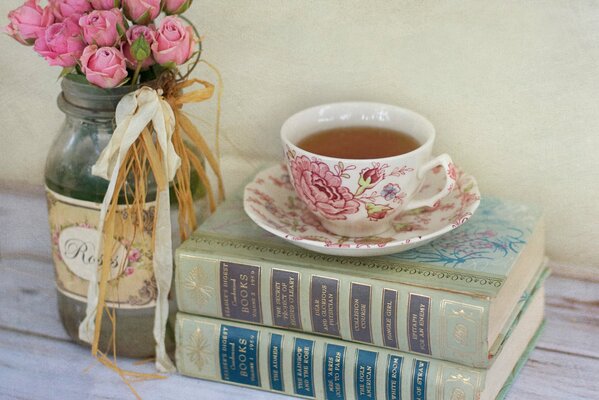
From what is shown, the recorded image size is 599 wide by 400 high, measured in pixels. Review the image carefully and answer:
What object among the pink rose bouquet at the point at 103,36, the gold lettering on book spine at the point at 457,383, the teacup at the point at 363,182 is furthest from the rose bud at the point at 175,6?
the gold lettering on book spine at the point at 457,383

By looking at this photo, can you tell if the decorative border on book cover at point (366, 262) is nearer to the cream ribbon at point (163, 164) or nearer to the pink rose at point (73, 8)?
the cream ribbon at point (163, 164)

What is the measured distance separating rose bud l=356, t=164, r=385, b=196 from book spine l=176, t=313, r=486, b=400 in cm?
14

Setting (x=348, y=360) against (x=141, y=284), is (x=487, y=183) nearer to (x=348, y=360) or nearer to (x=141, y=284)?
(x=348, y=360)

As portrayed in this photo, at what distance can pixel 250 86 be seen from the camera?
917 mm

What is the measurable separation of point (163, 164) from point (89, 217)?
9 centimetres

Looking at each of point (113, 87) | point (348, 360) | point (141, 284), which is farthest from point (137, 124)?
point (348, 360)

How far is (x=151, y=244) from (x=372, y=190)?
20cm

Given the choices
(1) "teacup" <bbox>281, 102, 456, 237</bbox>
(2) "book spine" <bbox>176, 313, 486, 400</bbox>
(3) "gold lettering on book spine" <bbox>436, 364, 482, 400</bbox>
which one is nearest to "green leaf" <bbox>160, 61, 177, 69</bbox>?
(1) "teacup" <bbox>281, 102, 456, 237</bbox>

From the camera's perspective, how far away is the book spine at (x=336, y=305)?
2.25ft

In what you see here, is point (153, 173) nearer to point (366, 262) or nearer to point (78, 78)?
point (78, 78)

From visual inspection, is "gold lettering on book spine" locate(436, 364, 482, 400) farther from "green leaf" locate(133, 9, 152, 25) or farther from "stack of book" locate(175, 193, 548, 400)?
"green leaf" locate(133, 9, 152, 25)

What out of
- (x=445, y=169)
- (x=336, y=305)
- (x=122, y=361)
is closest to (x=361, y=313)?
(x=336, y=305)

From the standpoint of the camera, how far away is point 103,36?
2.25 ft

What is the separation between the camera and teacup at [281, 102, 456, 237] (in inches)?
28.4
